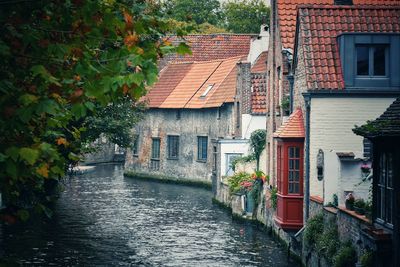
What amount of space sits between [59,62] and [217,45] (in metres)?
56.5

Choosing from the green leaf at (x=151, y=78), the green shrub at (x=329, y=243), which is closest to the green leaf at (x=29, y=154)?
the green leaf at (x=151, y=78)

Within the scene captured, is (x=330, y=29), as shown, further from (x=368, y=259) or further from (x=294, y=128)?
(x=368, y=259)

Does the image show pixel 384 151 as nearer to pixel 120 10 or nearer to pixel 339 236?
pixel 339 236

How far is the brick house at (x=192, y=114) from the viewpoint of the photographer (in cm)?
5050

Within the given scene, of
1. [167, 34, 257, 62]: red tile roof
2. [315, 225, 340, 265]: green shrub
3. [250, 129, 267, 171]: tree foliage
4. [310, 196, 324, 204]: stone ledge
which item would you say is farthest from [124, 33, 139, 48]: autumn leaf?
[167, 34, 257, 62]: red tile roof

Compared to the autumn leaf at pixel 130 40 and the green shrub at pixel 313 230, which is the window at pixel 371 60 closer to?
the green shrub at pixel 313 230

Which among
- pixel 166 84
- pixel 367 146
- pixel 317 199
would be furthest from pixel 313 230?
pixel 166 84

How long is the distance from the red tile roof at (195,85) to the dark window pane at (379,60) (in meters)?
23.7

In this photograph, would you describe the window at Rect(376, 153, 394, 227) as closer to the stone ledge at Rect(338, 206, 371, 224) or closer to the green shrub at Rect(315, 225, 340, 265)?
the stone ledge at Rect(338, 206, 371, 224)

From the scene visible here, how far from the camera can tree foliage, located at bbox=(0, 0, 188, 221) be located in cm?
894

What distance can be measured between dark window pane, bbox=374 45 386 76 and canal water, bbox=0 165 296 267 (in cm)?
645

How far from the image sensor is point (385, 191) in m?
16.5

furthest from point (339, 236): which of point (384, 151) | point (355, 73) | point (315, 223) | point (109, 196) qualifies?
point (109, 196)

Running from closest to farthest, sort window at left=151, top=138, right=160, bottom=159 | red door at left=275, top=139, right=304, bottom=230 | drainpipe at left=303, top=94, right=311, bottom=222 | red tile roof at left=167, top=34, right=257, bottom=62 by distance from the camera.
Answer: drainpipe at left=303, top=94, right=311, bottom=222, red door at left=275, top=139, right=304, bottom=230, window at left=151, top=138, right=160, bottom=159, red tile roof at left=167, top=34, right=257, bottom=62
